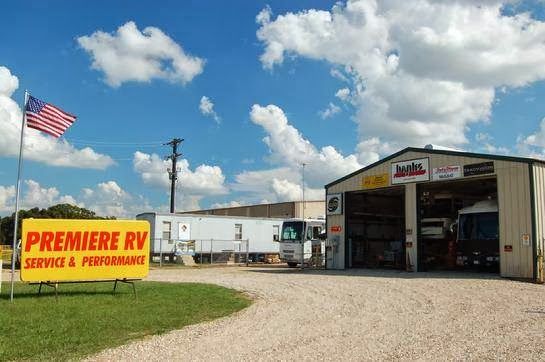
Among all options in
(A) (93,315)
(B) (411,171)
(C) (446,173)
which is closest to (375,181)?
(B) (411,171)

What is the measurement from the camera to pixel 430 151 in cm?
2422

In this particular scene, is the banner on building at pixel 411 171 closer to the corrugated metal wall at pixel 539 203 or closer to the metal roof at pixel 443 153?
the metal roof at pixel 443 153

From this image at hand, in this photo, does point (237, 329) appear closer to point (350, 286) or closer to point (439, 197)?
point (350, 286)

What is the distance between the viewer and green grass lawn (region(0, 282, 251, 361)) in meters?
8.92

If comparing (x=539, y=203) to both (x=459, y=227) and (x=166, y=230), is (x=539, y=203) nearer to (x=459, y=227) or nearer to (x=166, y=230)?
(x=459, y=227)

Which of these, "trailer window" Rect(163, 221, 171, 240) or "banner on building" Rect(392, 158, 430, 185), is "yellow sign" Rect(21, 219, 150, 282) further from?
"trailer window" Rect(163, 221, 171, 240)

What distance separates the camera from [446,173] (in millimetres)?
23641

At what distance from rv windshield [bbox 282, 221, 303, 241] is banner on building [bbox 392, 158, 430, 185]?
8.32 m

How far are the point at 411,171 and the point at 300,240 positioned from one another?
9.46 meters

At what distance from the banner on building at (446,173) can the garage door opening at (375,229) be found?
163 inches

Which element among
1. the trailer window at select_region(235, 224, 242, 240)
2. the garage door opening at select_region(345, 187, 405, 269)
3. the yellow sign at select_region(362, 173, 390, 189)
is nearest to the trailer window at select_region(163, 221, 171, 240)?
the trailer window at select_region(235, 224, 242, 240)

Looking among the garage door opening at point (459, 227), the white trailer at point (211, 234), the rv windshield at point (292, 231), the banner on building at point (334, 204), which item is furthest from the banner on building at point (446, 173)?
the white trailer at point (211, 234)

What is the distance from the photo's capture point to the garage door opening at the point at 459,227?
2345cm

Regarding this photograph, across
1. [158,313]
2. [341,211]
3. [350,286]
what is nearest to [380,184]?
[341,211]
